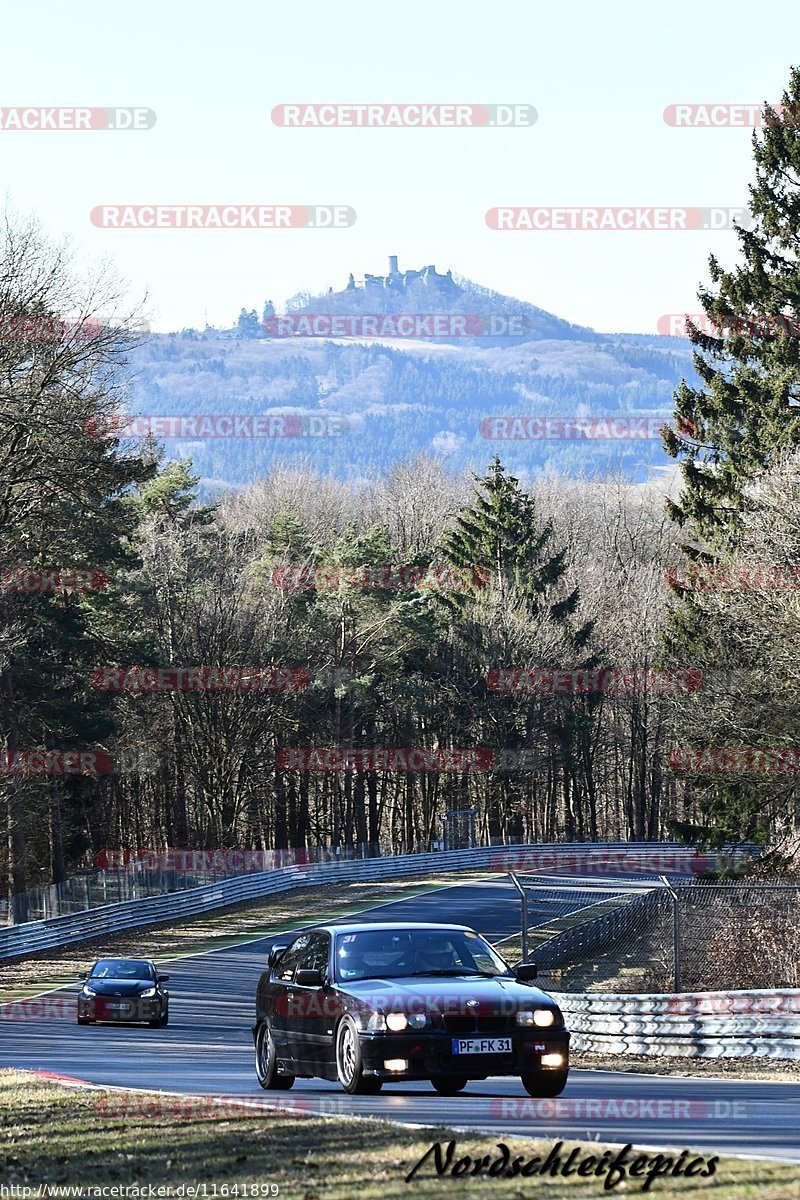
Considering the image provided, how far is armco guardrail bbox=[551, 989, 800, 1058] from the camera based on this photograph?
A: 19.2 m

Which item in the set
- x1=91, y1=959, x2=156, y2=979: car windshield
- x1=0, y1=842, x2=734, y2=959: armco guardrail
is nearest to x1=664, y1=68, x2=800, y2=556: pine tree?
x1=0, y1=842, x2=734, y2=959: armco guardrail

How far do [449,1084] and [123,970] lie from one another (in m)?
17.4

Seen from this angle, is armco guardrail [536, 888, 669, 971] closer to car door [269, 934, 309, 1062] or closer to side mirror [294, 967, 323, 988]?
car door [269, 934, 309, 1062]

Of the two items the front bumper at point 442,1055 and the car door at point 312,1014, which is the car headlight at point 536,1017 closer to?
the front bumper at point 442,1055

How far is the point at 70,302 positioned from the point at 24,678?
2102 centimetres

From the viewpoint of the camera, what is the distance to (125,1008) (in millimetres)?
29609

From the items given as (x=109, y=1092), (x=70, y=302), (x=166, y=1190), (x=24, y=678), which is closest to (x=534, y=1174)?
(x=166, y=1190)

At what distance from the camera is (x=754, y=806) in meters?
38.2

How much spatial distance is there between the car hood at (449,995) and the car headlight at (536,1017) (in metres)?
0.04

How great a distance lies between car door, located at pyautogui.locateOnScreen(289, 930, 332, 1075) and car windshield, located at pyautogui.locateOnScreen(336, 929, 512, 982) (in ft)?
0.71

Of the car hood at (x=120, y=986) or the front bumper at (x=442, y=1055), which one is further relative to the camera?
the car hood at (x=120, y=986)

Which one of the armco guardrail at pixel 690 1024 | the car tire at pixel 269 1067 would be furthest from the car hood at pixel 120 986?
the car tire at pixel 269 1067

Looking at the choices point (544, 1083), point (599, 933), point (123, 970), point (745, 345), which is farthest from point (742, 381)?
point (544, 1083)

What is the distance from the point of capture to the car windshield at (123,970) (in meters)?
30.2
